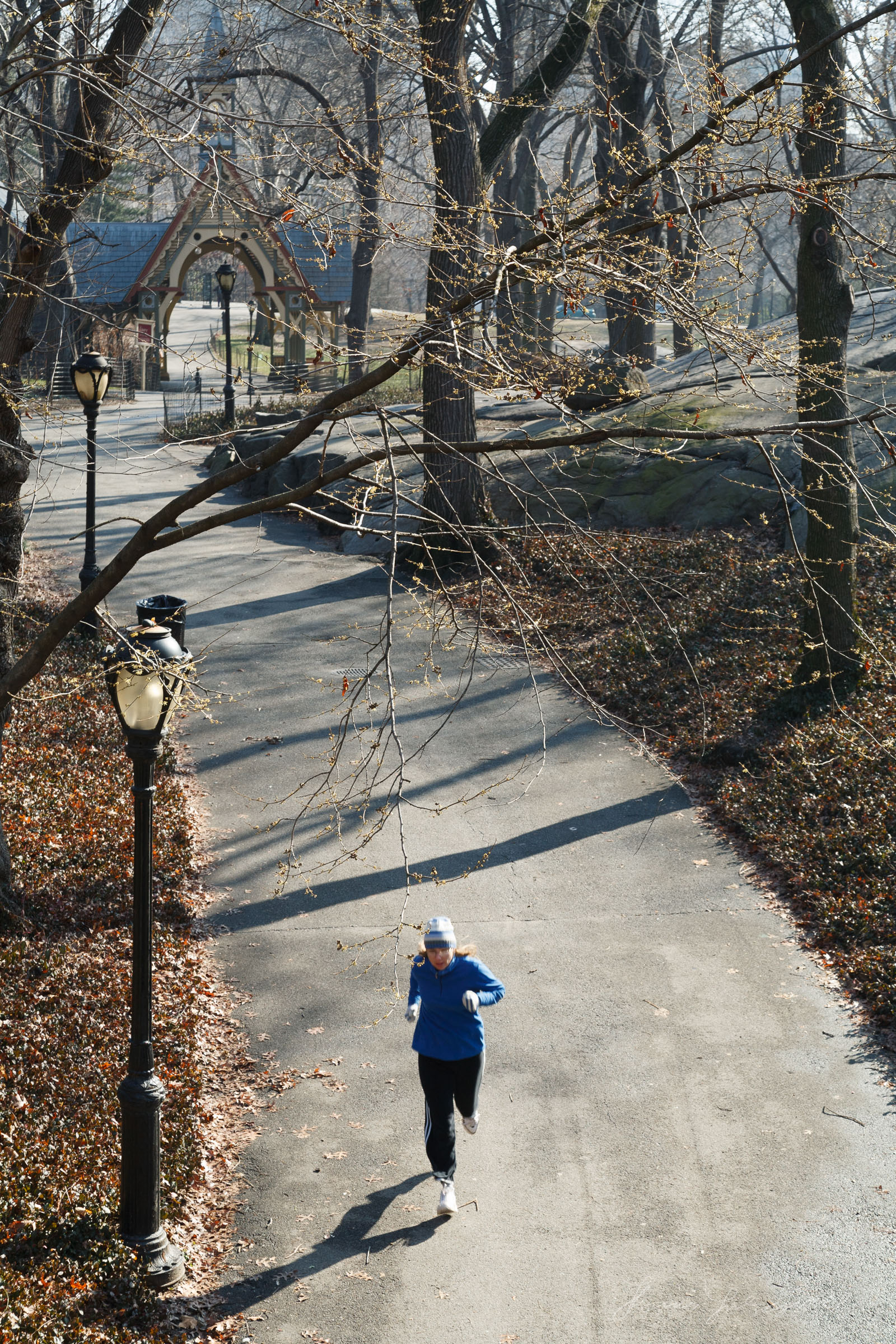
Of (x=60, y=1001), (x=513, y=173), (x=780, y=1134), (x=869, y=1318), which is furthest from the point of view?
(x=513, y=173)

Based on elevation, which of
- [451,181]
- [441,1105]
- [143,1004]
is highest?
[451,181]

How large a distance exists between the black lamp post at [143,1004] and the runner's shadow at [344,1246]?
350 mm

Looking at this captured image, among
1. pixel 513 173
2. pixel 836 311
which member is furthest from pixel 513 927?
pixel 513 173

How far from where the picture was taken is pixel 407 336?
17.7 ft

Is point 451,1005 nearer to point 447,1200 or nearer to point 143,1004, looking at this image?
point 447,1200

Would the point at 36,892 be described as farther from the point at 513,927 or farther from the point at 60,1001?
the point at 513,927

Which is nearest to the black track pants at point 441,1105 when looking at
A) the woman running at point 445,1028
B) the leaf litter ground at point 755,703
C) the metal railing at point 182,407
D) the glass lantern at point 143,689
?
the woman running at point 445,1028

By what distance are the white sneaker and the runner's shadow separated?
64mm

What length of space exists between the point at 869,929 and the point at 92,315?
275 inches

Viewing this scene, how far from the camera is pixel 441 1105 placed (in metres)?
5.91

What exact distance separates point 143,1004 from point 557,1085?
268 centimetres

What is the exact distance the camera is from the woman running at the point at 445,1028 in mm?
5898

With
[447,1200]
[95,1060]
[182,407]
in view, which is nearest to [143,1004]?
[95,1060]

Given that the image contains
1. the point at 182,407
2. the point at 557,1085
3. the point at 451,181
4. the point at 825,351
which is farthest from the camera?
the point at 182,407
